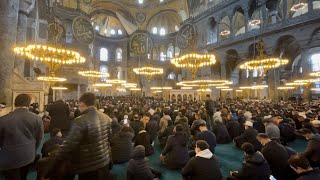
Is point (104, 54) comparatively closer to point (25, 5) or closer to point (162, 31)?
point (162, 31)

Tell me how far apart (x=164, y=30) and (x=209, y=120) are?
26312 mm

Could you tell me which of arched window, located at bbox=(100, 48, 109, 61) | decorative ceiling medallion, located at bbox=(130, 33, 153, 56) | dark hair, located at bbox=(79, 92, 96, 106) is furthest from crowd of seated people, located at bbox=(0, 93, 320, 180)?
arched window, located at bbox=(100, 48, 109, 61)

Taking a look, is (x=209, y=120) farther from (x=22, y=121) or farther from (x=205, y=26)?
(x=205, y=26)

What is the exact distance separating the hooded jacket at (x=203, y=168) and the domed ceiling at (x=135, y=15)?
2631cm

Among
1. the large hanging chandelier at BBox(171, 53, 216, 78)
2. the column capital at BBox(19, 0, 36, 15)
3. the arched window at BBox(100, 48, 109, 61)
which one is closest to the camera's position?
the column capital at BBox(19, 0, 36, 15)

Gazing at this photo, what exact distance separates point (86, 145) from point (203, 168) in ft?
4.75

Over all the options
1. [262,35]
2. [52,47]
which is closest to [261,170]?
[52,47]

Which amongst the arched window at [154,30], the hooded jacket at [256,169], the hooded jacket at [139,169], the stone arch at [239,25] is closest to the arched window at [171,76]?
the arched window at [154,30]

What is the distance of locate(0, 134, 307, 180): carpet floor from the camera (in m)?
3.67

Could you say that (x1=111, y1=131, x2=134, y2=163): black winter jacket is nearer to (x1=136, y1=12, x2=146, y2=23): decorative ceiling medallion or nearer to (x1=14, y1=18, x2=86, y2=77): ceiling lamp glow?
(x1=14, y1=18, x2=86, y2=77): ceiling lamp glow

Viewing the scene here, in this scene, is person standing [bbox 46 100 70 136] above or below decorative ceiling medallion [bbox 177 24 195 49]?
below

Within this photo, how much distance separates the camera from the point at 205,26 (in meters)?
23.0

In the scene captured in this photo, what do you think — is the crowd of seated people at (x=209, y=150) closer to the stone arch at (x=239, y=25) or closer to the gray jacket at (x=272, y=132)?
the gray jacket at (x=272, y=132)

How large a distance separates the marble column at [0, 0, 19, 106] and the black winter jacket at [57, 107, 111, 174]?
22.2ft
